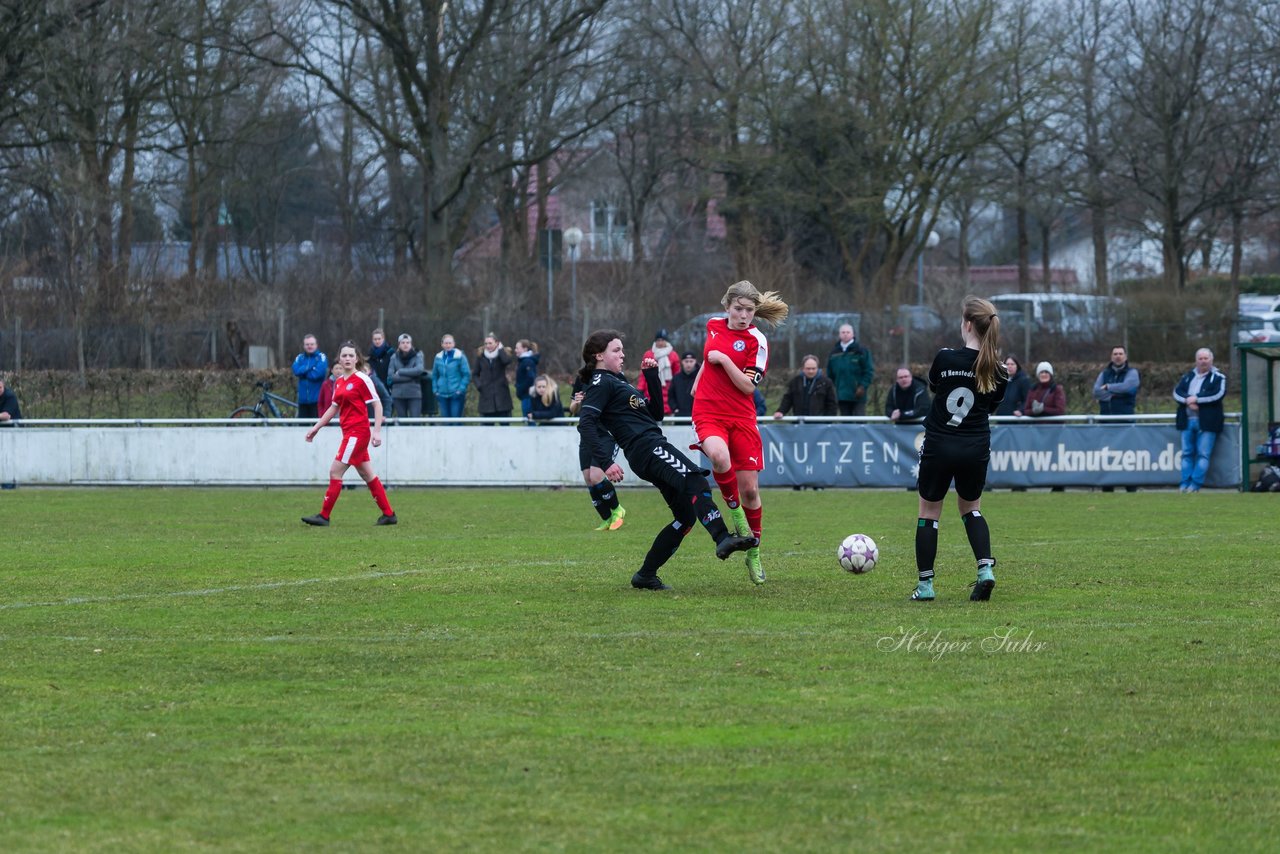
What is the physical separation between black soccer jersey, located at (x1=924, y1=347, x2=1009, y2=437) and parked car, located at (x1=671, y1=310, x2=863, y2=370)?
22638mm

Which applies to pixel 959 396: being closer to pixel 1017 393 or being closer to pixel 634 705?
pixel 634 705

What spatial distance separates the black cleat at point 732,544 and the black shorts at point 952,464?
114 cm

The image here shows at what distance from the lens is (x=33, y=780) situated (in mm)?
5859

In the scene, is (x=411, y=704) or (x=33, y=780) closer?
(x=33, y=780)

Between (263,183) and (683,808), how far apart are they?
189 ft

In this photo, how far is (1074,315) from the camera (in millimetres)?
34000

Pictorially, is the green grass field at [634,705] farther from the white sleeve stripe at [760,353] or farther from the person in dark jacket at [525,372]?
the person in dark jacket at [525,372]

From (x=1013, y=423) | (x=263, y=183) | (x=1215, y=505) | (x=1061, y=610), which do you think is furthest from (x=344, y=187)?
(x=1061, y=610)

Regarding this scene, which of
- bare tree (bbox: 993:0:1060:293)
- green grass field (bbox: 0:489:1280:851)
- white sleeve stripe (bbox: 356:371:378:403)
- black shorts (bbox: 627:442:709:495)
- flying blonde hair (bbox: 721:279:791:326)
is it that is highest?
bare tree (bbox: 993:0:1060:293)

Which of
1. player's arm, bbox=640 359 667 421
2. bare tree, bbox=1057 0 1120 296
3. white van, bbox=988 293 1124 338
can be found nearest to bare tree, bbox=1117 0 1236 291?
bare tree, bbox=1057 0 1120 296

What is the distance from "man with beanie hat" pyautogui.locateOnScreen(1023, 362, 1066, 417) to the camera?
76.4 feet

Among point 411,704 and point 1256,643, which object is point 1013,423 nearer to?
point 1256,643

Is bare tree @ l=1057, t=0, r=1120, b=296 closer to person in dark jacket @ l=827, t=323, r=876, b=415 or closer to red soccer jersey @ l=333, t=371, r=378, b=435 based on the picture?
person in dark jacket @ l=827, t=323, r=876, b=415

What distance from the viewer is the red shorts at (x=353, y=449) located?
17344mm
